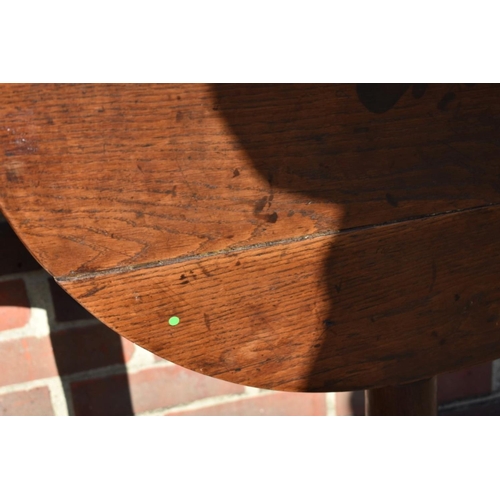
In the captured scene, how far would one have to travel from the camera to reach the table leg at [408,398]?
2.28ft

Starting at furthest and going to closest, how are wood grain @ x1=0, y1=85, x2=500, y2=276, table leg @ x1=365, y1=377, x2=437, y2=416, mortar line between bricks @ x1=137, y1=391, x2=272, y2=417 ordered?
mortar line between bricks @ x1=137, y1=391, x2=272, y2=417 → table leg @ x1=365, y1=377, x2=437, y2=416 → wood grain @ x1=0, y1=85, x2=500, y2=276

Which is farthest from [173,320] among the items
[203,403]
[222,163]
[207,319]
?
[203,403]

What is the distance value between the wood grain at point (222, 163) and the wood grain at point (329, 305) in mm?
20

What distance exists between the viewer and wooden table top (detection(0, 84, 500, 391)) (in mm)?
475

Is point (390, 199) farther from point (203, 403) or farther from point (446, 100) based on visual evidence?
point (203, 403)

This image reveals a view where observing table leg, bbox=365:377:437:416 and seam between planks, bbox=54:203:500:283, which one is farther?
table leg, bbox=365:377:437:416

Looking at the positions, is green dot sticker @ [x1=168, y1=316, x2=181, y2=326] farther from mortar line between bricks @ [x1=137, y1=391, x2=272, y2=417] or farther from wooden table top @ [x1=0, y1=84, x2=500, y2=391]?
mortar line between bricks @ [x1=137, y1=391, x2=272, y2=417]

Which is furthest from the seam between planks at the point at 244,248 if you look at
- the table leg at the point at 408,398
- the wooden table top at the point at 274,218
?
the table leg at the point at 408,398

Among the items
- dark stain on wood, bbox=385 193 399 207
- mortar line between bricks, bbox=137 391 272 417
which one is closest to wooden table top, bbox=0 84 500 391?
dark stain on wood, bbox=385 193 399 207

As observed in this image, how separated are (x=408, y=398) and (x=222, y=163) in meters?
0.38

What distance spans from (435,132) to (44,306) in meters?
0.58

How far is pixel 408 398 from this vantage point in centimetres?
70

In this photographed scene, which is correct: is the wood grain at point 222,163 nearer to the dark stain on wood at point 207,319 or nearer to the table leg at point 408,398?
the dark stain on wood at point 207,319

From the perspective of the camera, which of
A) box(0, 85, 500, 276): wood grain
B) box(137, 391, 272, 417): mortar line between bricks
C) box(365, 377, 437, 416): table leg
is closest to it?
box(0, 85, 500, 276): wood grain
